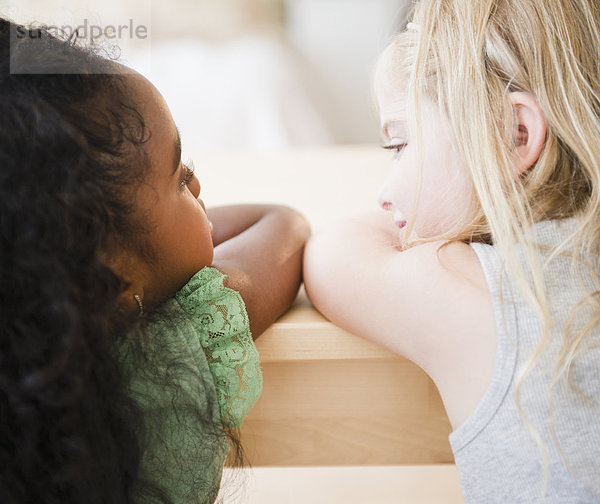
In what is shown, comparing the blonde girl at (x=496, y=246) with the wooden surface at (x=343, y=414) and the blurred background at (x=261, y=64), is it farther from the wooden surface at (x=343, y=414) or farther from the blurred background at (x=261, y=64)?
the blurred background at (x=261, y=64)

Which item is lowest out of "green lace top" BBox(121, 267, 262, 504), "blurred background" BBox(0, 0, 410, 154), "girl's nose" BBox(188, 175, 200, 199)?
"blurred background" BBox(0, 0, 410, 154)

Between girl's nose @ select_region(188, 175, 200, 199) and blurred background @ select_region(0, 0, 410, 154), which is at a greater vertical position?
girl's nose @ select_region(188, 175, 200, 199)

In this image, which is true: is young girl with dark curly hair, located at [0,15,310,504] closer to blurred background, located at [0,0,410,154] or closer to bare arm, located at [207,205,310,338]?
bare arm, located at [207,205,310,338]

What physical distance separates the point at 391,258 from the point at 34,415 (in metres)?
0.34

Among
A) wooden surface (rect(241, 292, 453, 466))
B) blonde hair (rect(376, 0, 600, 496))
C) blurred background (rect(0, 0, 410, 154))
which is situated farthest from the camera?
blurred background (rect(0, 0, 410, 154))

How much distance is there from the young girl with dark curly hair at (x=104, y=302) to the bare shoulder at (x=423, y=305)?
0.35ft

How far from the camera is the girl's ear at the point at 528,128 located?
21.8 inches

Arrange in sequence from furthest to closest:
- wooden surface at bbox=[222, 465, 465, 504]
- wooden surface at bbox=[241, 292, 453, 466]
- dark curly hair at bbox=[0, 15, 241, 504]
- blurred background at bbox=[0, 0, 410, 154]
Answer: blurred background at bbox=[0, 0, 410, 154] → wooden surface at bbox=[222, 465, 465, 504] → wooden surface at bbox=[241, 292, 453, 466] → dark curly hair at bbox=[0, 15, 241, 504]

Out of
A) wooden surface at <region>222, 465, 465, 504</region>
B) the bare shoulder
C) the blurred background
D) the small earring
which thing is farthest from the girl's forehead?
the blurred background

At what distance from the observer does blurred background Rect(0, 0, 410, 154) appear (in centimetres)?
307

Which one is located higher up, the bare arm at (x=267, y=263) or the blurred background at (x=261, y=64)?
the bare arm at (x=267, y=263)

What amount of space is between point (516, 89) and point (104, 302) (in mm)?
414

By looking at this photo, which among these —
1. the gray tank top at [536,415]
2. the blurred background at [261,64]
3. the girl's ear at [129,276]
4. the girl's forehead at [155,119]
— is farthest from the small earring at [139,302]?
the blurred background at [261,64]

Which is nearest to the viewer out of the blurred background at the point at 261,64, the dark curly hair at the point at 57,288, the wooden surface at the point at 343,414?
the dark curly hair at the point at 57,288
